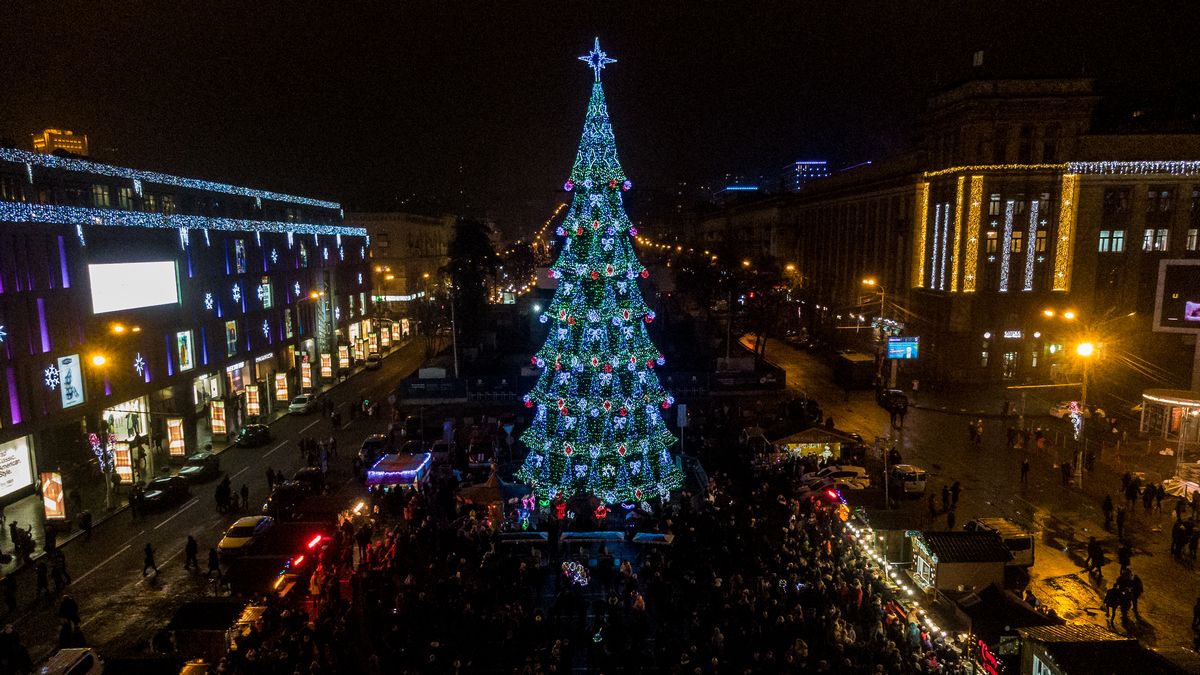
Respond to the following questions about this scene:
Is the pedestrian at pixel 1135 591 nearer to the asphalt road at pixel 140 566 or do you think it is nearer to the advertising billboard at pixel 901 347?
the asphalt road at pixel 140 566

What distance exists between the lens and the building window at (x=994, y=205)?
42.1 metres

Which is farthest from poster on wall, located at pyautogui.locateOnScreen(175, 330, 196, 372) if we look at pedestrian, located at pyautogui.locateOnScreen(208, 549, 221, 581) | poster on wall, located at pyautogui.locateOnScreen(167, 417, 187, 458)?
pedestrian, located at pyautogui.locateOnScreen(208, 549, 221, 581)

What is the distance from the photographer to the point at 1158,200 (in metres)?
41.5

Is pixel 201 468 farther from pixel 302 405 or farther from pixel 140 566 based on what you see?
pixel 302 405

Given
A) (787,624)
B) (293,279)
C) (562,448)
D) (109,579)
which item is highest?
(293,279)

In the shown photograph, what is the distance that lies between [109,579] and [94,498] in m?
8.38

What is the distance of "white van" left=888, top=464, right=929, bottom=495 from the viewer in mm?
24422

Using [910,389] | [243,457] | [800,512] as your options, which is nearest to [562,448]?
[800,512]

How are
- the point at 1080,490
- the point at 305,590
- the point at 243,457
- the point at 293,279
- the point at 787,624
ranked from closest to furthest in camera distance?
the point at 787,624
the point at 305,590
the point at 1080,490
the point at 243,457
the point at 293,279

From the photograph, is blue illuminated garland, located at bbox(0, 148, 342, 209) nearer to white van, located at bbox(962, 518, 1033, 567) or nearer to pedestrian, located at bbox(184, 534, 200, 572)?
pedestrian, located at bbox(184, 534, 200, 572)

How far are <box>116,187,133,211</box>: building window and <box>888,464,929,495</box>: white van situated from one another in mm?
36008

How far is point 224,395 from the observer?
37062 millimetres

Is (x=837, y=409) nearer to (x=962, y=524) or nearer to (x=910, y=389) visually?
(x=910, y=389)

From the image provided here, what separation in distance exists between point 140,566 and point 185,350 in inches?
640
